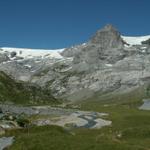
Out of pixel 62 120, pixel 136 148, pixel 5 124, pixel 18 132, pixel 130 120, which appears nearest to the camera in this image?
pixel 136 148

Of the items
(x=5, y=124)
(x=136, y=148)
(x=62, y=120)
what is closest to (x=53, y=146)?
(x=136, y=148)

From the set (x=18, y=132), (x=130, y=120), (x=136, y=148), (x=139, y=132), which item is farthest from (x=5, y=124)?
(x=136, y=148)

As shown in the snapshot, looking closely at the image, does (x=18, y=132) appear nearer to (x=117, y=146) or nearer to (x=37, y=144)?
(x=37, y=144)

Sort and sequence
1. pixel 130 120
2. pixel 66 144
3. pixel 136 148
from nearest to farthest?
pixel 136 148 → pixel 66 144 → pixel 130 120

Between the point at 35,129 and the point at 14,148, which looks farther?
the point at 35,129

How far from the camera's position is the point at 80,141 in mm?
63750

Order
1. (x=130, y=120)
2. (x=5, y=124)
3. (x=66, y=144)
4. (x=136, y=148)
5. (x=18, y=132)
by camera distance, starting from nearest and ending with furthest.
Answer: (x=136, y=148)
(x=66, y=144)
(x=18, y=132)
(x=5, y=124)
(x=130, y=120)

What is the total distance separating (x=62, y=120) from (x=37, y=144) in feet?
374

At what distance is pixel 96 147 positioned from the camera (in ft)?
191

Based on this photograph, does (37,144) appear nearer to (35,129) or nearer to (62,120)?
(35,129)

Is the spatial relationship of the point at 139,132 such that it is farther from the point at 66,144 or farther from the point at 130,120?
the point at 130,120

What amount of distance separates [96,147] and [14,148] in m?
12.5

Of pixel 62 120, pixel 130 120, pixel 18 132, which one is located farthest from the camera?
pixel 62 120

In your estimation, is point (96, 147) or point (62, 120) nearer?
point (96, 147)
